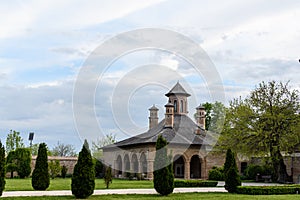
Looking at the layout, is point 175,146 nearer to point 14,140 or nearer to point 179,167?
point 179,167

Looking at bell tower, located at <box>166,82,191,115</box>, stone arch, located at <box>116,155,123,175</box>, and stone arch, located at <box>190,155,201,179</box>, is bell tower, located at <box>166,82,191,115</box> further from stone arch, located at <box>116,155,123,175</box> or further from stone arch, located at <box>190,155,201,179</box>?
stone arch, located at <box>116,155,123,175</box>

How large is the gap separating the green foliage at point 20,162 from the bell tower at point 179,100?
1551 centimetres

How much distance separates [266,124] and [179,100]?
1568 centimetres

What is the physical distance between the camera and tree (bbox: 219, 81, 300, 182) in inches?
1220

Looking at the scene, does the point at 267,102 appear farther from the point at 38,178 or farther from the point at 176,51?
the point at 38,178

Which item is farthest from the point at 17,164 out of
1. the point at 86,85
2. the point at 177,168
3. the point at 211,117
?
the point at 211,117

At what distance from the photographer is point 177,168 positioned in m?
43.6

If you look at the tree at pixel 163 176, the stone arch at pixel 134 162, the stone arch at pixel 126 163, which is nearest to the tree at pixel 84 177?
the tree at pixel 163 176

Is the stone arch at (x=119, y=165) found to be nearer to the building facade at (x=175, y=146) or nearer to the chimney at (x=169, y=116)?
the building facade at (x=175, y=146)

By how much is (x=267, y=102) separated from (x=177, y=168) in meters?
14.6

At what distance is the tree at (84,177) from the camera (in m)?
17.8

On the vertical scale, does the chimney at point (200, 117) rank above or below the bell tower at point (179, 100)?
below

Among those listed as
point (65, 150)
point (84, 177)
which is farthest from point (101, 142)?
point (84, 177)

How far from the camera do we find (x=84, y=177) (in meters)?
18.0
